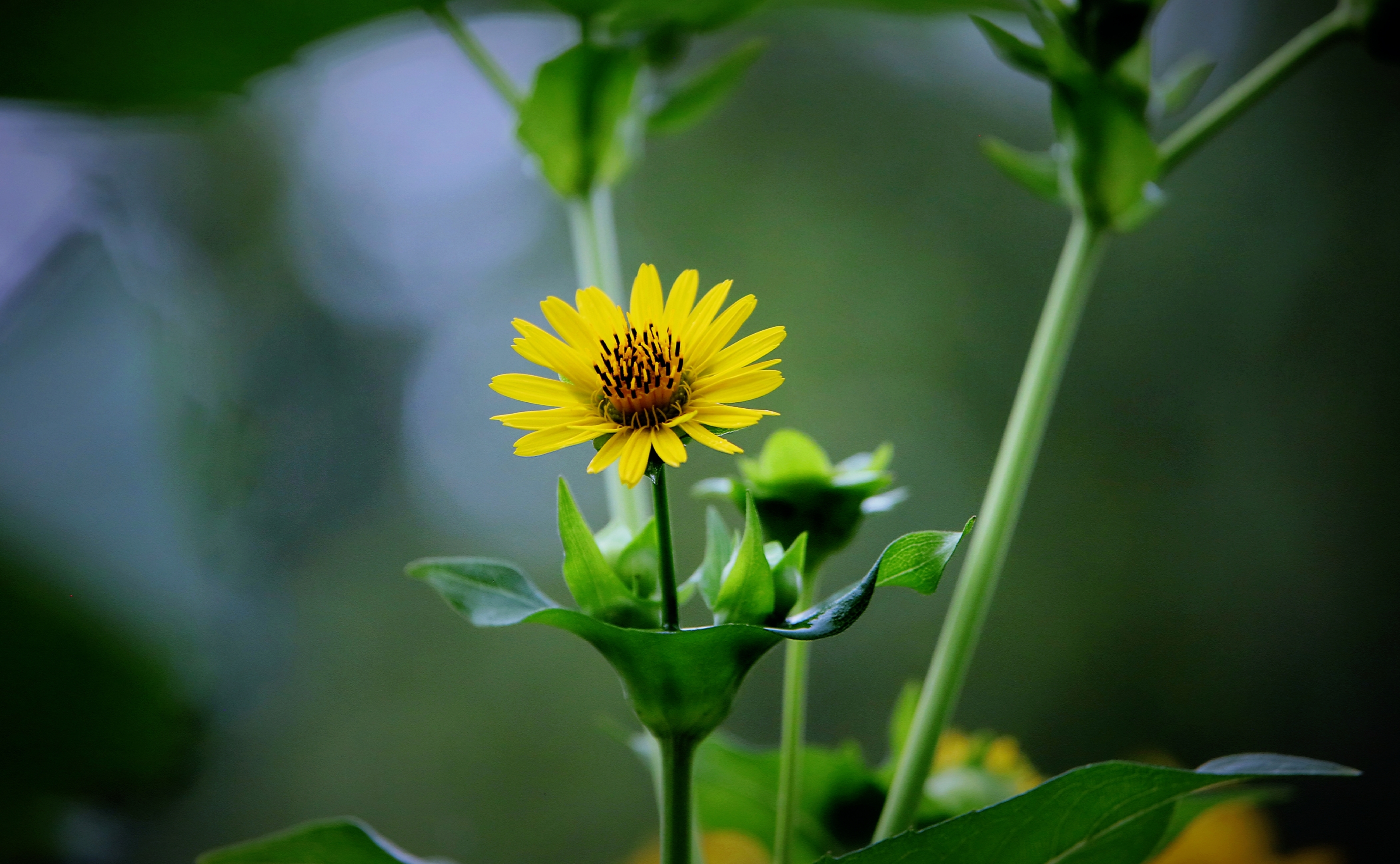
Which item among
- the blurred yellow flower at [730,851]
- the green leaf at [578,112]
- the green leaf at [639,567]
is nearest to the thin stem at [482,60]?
the green leaf at [578,112]

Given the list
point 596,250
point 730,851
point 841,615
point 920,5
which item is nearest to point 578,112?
point 596,250

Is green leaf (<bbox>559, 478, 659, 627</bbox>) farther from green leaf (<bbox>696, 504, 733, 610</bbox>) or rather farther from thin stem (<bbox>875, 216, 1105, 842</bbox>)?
thin stem (<bbox>875, 216, 1105, 842</bbox>)

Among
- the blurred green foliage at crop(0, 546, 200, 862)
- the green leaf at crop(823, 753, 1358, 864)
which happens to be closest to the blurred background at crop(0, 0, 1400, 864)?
the blurred green foliage at crop(0, 546, 200, 862)

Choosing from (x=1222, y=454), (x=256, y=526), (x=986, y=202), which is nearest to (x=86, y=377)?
A: (x=256, y=526)

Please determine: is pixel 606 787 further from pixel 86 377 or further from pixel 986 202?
pixel 986 202

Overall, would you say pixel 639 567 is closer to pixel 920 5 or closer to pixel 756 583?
pixel 756 583

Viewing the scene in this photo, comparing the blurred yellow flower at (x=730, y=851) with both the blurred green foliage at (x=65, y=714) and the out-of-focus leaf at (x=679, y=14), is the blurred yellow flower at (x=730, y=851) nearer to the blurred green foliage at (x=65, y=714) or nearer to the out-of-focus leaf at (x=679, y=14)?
the blurred green foliage at (x=65, y=714)
